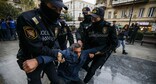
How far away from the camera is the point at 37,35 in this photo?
1.18 meters

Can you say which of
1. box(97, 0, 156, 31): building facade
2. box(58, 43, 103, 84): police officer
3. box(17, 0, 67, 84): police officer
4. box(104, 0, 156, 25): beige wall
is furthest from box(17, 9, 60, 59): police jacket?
box(104, 0, 156, 25): beige wall

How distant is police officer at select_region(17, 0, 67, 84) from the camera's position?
113cm

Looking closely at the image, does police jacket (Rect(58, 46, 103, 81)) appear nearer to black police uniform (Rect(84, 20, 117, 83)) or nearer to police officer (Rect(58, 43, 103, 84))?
police officer (Rect(58, 43, 103, 84))

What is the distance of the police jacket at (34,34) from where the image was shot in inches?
44.4

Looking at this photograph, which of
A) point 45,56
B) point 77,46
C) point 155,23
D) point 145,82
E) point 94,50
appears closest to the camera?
point 45,56

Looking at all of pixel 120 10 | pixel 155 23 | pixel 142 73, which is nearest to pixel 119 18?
pixel 120 10

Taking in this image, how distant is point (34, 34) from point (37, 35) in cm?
4

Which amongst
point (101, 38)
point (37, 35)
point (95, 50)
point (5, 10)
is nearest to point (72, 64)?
point (95, 50)

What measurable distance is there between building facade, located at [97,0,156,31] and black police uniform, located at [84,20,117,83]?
46.5ft

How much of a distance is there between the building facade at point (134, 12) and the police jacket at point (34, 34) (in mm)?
15728

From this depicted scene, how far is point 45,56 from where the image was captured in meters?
1.27

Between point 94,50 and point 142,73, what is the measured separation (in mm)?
2341

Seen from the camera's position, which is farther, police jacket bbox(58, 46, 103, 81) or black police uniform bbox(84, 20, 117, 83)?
black police uniform bbox(84, 20, 117, 83)

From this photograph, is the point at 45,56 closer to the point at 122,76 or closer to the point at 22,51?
the point at 22,51
